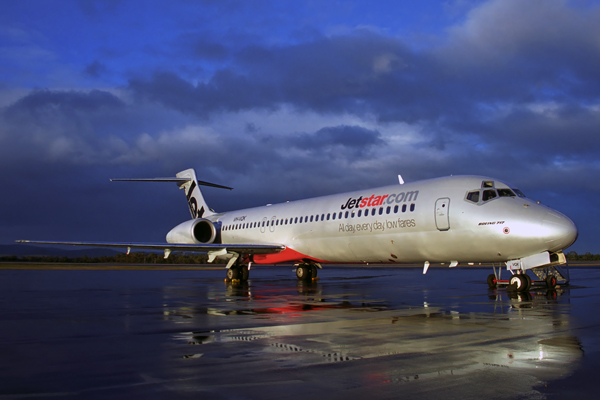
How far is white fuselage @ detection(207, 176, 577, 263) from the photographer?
48.3 feet

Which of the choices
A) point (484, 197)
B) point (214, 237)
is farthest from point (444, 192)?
point (214, 237)

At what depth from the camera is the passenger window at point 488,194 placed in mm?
15930

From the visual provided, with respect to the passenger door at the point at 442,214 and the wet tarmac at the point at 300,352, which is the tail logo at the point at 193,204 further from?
the wet tarmac at the point at 300,352

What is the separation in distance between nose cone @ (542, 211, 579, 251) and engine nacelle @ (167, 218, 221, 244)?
1871 cm

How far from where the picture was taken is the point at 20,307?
12.3 meters

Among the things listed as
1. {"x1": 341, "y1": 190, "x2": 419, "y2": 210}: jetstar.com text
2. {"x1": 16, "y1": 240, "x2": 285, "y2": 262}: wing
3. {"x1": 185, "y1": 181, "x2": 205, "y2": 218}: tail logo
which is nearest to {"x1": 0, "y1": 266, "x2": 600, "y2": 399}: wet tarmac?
{"x1": 341, "y1": 190, "x2": 419, "y2": 210}: jetstar.com text

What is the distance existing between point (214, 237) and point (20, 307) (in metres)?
18.3

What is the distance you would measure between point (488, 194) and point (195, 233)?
682 inches

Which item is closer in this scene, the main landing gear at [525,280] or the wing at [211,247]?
the main landing gear at [525,280]

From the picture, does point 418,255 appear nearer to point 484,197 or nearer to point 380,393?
point 484,197

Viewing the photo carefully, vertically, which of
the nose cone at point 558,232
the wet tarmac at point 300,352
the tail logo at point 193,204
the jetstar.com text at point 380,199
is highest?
the tail logo at point 193,204

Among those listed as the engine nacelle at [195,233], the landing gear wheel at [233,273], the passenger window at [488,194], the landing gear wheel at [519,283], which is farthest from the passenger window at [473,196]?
the engine nacelle at [195,233]

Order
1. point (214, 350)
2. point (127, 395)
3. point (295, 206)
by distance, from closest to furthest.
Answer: point (127, 395), point (214, 350), point (295, 206)

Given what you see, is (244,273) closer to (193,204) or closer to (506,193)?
(193,204)
